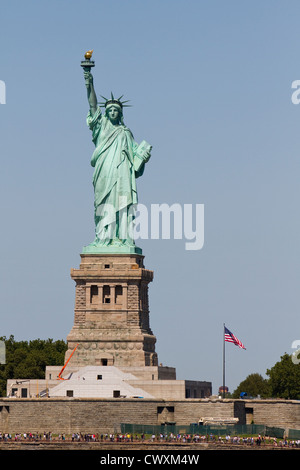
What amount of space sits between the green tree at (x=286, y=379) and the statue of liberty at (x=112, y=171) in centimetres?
2126

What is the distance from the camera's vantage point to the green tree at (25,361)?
14662 centimetres

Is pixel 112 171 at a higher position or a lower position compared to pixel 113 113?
lower

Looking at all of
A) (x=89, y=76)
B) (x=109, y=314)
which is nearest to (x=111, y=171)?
(x=89, y=76)

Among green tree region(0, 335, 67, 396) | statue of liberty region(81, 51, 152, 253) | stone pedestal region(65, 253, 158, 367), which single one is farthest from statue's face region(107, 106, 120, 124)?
green tree region(0, 335, 67, 396)

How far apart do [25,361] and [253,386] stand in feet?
129

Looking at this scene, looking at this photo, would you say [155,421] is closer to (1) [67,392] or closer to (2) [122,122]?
(1) [67,392]

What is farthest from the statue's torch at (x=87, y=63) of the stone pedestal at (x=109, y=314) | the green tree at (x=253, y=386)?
the green tree at (x=253, y=386)

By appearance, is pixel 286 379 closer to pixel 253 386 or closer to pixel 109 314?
pixel 109 314

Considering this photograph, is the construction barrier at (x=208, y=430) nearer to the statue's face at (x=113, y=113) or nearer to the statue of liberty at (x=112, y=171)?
the statue of liberty at (x=112, y=171)

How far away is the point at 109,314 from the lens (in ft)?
444

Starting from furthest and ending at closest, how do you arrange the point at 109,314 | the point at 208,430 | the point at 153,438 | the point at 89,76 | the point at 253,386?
the point at 253,386, the point at 89,76, the point at 109,314, the point at 208,430, the point at 153,438

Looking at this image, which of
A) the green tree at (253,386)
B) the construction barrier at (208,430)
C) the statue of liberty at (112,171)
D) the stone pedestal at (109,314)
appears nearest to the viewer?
the construction barrier at (208,430)

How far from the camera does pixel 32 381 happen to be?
131750 millimetres
